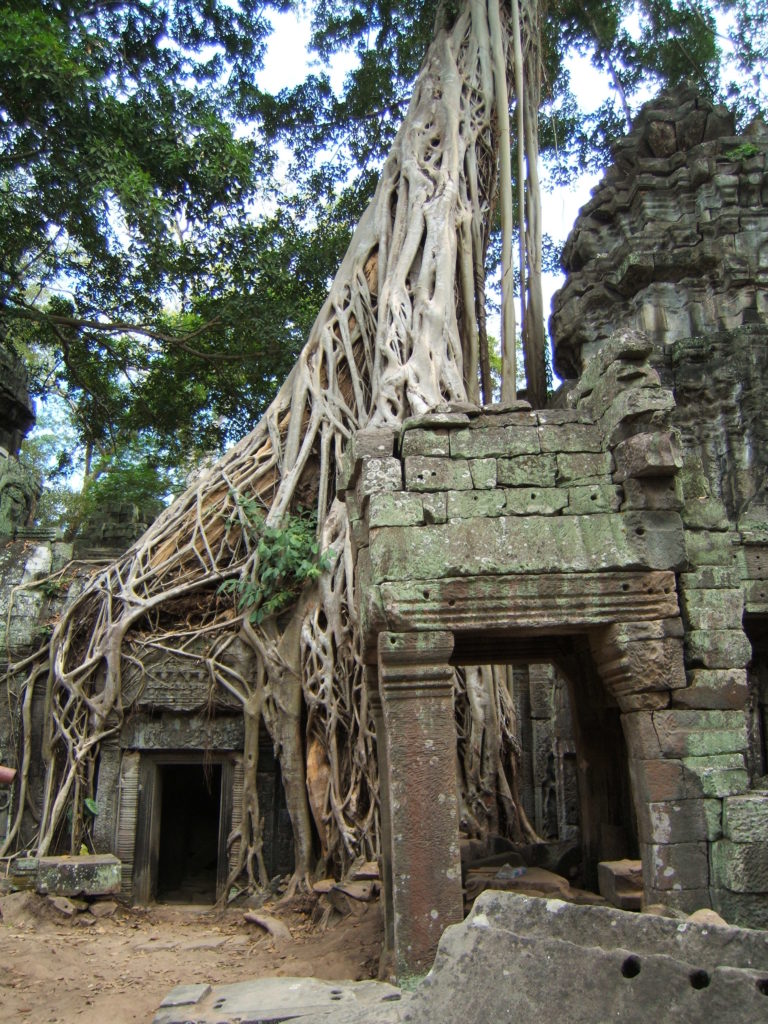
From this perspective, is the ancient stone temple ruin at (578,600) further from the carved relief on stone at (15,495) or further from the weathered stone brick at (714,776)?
the carved relief on stone at (15,495)

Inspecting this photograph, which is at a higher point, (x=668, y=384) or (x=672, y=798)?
(x=668, y=384)

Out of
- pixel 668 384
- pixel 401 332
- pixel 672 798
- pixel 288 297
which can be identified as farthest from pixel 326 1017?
pixel 288 297

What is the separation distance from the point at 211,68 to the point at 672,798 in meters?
10.7

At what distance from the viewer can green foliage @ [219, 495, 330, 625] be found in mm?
8016

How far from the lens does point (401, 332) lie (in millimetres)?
8359

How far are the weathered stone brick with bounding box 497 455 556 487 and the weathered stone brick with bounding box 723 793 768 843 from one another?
169 centimetres

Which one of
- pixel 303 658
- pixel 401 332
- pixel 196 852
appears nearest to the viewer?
pixel 303 658

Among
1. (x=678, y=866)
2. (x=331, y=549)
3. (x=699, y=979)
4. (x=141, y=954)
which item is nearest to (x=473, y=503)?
(x=678, y=866)

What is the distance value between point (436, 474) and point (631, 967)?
2617 millimetres

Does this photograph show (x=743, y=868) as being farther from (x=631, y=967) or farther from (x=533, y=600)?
(x=631, y=967)

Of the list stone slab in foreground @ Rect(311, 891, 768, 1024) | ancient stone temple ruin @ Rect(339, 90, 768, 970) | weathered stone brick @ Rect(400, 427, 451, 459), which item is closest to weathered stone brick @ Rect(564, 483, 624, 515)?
ancient stone temple ruin @ Rect(339, 90, 768, 970)

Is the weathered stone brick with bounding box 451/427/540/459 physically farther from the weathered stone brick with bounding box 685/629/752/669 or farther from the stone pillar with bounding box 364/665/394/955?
the stone pillar with bounding box 364/665/394/955

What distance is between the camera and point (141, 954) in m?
6.07

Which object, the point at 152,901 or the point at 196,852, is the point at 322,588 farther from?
the point at 196,852
